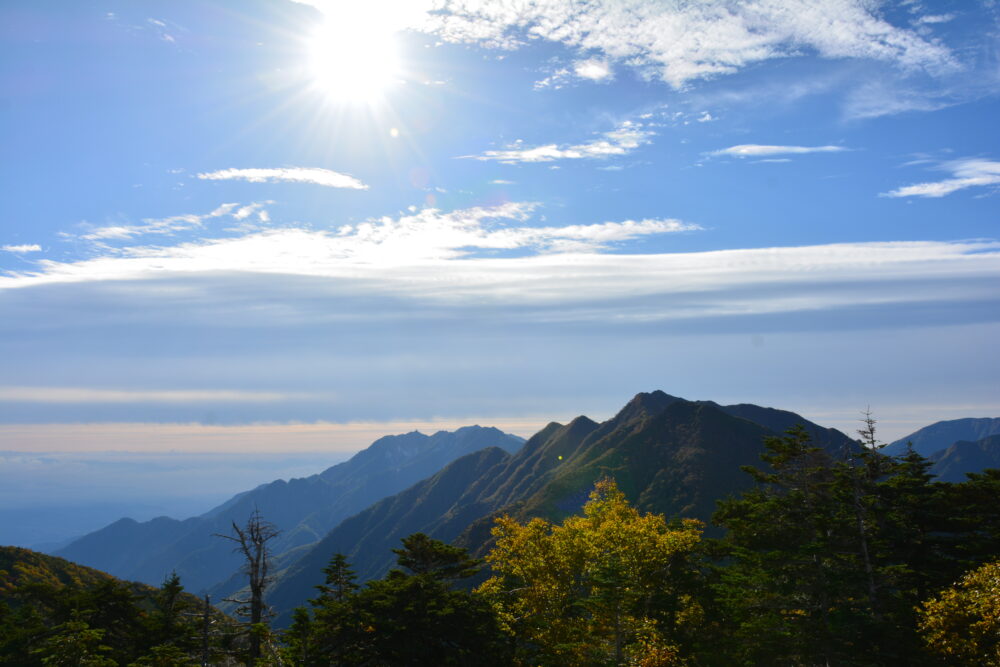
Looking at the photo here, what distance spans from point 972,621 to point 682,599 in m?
16.3

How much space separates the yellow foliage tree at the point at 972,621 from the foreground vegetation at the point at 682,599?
485 cm

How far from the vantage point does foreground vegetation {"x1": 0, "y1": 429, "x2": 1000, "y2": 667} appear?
3316 cm

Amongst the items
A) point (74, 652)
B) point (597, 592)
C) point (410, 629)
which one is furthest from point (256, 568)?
point (597, 592)

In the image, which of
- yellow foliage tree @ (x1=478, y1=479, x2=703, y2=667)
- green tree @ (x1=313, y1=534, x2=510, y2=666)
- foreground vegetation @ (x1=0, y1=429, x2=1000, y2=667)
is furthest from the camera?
yellow foliage tree @ (x1=478, y1=479, x2=703, y2=667)

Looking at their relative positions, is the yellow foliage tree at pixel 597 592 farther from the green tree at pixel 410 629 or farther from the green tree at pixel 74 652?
the green tree at pixel 74 652

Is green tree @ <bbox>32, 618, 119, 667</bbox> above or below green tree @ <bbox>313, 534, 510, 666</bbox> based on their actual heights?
above

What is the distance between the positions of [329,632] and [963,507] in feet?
135

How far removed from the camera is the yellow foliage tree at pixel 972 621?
22906mm

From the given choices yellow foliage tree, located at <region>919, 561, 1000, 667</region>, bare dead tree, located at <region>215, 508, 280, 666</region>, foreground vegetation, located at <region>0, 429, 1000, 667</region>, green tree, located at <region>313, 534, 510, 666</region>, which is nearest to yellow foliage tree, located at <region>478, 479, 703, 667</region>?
foreground vegetation, located at <region>0, 429, 1000, 667</region>

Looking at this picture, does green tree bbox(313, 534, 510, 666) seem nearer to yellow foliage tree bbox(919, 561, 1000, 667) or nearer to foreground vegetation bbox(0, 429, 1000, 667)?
foreground vegetation bbox(0, 429, 1000, 667)

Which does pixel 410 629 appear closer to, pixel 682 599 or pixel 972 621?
pixel 682 599

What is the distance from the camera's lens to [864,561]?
113ft

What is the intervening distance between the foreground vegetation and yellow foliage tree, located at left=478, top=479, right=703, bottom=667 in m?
0.12

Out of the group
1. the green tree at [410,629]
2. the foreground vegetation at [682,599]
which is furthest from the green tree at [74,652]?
A: the green tree at [410,629]
